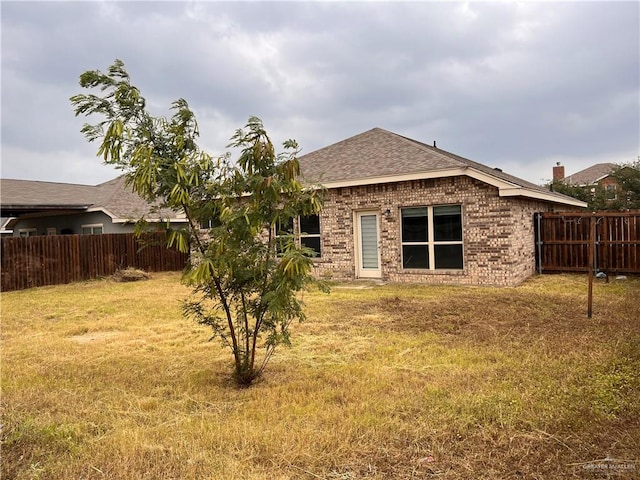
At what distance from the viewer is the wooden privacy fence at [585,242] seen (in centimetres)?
1171

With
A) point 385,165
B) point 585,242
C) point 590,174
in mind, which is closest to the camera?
point 585,242

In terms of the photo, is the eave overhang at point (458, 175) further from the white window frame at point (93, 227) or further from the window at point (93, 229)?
the window at point (93, 229)

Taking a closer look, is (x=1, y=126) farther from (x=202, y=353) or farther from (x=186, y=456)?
(x=186, y=456)

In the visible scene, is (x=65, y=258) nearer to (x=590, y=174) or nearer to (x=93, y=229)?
(x=93, y=229)

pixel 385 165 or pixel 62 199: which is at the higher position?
pixel 385 165

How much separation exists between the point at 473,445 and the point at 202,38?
10341 millimetres

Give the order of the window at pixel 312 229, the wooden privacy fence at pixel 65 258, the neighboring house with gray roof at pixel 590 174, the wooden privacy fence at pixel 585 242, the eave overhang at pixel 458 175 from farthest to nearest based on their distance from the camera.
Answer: the neighboring house with gray roof at pixel 590 174 < the wooden privacy fence at pixel 65 258 < the window at pixel 312 229 < the wooden privacy fence at pixel 585 242 < the eave overhang at pixel 458 175

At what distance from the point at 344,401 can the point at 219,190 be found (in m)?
2.30

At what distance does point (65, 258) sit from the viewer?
588 inches

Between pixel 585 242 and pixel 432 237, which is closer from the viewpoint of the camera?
pixel 432 237

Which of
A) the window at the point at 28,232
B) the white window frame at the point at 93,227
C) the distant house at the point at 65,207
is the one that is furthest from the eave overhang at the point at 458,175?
the window at the point at 28,232

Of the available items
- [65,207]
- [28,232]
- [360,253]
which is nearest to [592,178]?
[360,253]

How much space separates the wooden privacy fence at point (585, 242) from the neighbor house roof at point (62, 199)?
1312 cm

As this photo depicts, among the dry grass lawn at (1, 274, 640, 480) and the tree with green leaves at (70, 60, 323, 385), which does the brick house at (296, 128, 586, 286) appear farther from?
the tree with green leaves at (70, 60, 323, 385)
